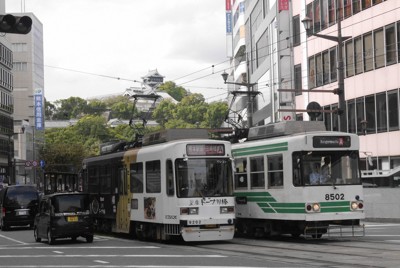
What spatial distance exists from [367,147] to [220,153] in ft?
73.2

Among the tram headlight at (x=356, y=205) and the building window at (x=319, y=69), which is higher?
the building window at (x=319, y=69)

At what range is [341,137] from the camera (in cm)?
2275

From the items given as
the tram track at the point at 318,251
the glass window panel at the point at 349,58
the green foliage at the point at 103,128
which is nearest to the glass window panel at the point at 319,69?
the glass window panel at the point at 349,58

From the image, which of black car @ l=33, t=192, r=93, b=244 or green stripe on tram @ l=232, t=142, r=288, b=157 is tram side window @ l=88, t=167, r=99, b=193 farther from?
green stripe on tram @ l=232, t=142, r=288, b=157

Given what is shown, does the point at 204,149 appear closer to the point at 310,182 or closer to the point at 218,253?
the point at 310,182

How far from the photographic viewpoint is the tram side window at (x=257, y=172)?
79.0ft

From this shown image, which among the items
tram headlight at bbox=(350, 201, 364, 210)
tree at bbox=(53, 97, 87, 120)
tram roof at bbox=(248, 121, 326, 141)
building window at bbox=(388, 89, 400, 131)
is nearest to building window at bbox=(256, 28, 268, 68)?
building window at bbox=(388, 89, 400, 131)

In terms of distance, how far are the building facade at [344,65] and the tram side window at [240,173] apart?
8620mm

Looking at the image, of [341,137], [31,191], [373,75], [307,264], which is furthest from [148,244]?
[373,75]

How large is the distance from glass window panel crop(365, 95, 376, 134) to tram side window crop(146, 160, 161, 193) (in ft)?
70.3

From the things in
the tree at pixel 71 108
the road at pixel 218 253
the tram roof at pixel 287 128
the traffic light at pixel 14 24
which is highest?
the tree at pixel 71 108

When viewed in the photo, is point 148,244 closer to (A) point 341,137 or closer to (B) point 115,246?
(B) point 115,246

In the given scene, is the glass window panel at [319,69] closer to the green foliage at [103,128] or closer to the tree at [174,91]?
the green foliage at [103,128]

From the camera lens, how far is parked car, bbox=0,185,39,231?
124 ft
